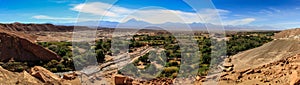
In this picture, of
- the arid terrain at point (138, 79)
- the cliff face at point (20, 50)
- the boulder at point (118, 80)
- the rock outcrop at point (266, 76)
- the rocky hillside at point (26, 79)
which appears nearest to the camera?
the rocky hillside at point (26, 79)

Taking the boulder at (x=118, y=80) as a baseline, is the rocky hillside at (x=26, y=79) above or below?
above

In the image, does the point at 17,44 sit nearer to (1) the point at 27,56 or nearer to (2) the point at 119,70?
(1) the point at 27,56

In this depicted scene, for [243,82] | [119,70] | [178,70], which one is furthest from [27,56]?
[243,82]

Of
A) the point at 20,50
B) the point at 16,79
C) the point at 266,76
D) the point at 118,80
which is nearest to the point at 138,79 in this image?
the point at 118,80

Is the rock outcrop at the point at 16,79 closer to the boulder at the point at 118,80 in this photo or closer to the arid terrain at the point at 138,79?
the arid terrain at the point at 138,79

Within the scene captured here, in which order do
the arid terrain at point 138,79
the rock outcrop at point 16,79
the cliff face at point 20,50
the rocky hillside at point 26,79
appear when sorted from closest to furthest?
the rock outcrop at point 16,79 → the rocky hillside at point 26,79 → the arid terrain at point 138,79 → the cliff face at point 20,50

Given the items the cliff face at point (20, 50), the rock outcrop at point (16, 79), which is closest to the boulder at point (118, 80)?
the rock outcrop at point (16, 79)

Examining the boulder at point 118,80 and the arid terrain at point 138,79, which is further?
the boulder at point 118,80

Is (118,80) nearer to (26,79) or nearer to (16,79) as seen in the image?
(26,79)

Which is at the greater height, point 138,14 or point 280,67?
point 138,14
